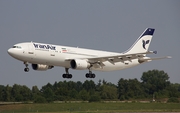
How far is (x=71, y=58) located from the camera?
89.5 m

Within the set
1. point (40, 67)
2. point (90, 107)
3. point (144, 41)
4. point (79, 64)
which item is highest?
point (144, 41)

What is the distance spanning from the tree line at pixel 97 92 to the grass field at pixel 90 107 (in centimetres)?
882

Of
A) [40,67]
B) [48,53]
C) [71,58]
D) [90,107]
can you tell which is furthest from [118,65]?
[48,53]

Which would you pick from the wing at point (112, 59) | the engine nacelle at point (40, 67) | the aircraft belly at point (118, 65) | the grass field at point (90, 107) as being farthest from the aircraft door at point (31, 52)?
the aircraft belly at point (118, 65)

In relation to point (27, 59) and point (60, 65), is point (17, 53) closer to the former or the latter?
point (27, 59)

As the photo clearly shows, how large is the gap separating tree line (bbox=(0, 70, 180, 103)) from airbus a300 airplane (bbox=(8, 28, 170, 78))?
12754 millimetres

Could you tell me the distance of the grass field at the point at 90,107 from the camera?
89.7 meters

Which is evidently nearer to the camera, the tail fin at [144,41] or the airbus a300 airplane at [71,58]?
the airbus a300 airplane at [71,58]

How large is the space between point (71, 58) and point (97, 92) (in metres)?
36.2

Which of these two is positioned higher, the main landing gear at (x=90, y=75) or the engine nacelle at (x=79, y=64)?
the engine nacelle at (x=79, y=64)

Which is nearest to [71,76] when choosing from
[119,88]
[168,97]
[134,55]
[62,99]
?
[134,55]

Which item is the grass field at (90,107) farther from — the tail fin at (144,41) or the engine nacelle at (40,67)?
the tail fin at (144,41)

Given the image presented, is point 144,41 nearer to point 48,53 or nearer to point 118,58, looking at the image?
point 118,58

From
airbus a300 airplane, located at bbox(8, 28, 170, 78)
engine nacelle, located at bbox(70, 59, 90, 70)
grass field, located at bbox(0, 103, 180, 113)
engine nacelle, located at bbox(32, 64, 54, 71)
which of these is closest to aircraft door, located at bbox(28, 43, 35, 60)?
airbus a300 airplane, located at bbox(8, 28, 170, 78)
